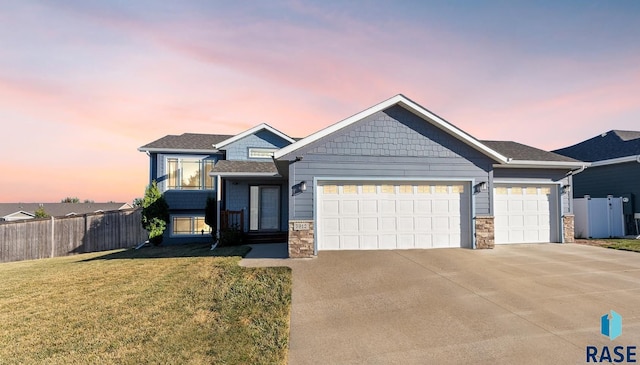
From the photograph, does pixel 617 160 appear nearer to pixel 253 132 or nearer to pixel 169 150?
pixel 253 132

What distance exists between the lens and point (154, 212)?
14.2 metres

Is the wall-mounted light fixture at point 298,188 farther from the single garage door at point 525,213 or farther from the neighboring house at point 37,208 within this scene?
the neighboring house at point 37,208

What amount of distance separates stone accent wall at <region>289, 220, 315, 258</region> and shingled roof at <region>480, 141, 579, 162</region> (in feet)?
29.7

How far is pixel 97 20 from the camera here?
926 cm

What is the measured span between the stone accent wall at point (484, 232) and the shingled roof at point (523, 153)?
334 centimetres

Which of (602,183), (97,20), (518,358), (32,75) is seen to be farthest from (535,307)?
(602,183)

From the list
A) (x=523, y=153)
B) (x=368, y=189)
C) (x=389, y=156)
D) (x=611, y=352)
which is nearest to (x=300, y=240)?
(x=368, y=189)

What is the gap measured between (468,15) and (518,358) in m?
11.8

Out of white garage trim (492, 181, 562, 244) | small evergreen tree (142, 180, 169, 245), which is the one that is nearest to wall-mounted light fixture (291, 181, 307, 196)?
white garage trim (492, 181, 562, 244)

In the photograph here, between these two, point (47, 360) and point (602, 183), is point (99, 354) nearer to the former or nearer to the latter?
point (47, 360)

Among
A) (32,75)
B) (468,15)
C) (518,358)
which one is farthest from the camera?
(468,15)

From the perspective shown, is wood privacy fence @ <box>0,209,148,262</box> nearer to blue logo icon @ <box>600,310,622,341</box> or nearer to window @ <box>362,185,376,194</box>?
window @ <box>362,185,376,194</box>

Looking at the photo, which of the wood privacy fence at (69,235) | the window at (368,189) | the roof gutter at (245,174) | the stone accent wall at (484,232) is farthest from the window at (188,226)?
the stone accent wall at (484,232)

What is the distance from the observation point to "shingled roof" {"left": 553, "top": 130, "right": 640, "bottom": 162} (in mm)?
16203
